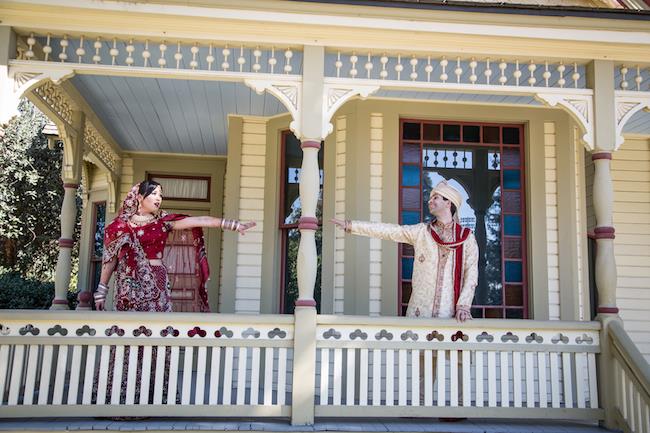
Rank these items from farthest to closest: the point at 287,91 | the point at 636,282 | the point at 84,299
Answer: the point at 84,299, the point at 636,282, the point at 287,91

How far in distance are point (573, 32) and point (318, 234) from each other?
11.0 ft

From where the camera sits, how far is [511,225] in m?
6.91

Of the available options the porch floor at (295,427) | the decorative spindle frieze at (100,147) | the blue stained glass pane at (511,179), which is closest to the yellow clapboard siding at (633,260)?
the blue stained glass pane at (511,179)

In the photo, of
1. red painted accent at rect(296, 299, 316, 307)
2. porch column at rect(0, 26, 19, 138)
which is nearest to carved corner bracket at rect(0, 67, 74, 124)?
porch column at rect(0, 26, 19, 138)

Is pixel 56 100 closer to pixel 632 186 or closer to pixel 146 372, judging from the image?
pixel 146 372

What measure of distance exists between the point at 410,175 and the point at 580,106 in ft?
6.53

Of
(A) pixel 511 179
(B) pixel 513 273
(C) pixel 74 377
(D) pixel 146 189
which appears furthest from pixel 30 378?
(A) pixel 511 179

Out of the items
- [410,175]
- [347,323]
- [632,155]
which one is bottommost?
[347,323]

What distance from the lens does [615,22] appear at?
206 inches

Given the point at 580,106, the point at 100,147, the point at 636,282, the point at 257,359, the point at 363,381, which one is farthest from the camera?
the point at 100,147

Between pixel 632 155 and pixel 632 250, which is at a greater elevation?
pixel 632 155

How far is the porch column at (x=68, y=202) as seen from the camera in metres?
7.25

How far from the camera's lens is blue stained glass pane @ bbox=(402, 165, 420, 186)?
6.85 metres

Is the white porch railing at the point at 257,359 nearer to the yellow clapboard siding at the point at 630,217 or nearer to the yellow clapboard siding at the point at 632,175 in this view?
the yellow clapboard siding at the point at 630,217
